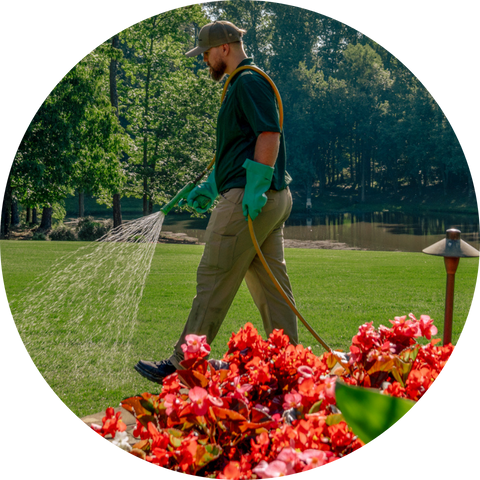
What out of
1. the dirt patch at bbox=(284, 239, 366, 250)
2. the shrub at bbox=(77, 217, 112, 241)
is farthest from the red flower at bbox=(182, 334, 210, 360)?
the shrub at bbox=(77, 217, 112, 241)

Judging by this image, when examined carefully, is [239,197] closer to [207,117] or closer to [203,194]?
[203,194]

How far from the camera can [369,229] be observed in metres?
19.9

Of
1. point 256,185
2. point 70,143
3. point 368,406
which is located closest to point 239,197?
point 256,185

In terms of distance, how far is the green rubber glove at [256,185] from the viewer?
7.97ft

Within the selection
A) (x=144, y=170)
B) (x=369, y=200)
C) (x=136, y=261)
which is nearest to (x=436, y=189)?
(x=369, y=200)

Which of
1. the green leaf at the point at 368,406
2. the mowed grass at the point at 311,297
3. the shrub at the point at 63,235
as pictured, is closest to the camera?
the green leaf at the point at 368,406

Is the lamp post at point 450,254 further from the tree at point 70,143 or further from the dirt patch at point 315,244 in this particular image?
the dirt patch at point 315,244

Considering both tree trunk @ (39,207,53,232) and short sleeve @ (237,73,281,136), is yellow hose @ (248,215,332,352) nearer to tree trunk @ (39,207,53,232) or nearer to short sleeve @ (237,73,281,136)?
short sleeve @ (237,73,281,136)

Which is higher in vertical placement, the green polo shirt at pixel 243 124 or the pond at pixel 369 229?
the green polo shirt at pixel 243 124

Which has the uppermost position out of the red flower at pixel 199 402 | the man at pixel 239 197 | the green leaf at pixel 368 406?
the man at pixel 239 197

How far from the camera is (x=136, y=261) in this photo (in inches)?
360

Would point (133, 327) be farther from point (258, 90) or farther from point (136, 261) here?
point (136, 261)

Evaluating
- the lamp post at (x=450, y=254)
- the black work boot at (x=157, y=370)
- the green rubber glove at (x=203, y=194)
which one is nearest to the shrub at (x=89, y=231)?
the green rubber glove at (x=203, y=194)

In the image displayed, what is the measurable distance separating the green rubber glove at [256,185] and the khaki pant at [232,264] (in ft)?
0.35
